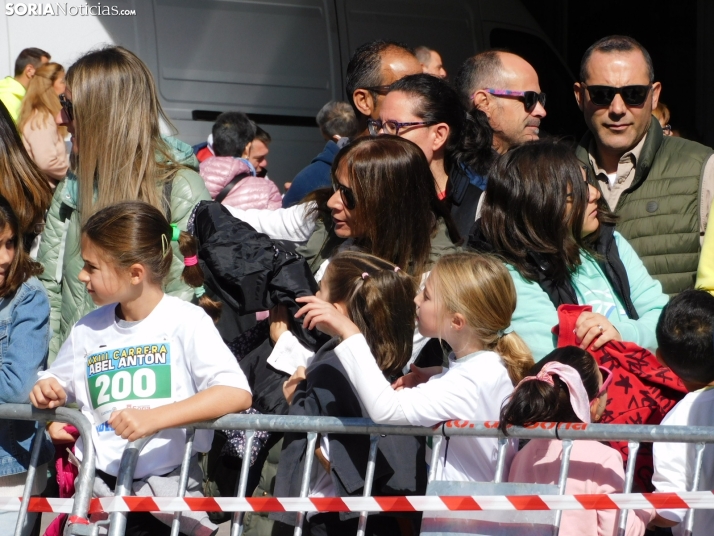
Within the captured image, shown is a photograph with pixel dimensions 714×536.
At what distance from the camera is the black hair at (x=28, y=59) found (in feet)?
22.4

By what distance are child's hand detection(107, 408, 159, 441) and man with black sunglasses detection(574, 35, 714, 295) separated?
214cm

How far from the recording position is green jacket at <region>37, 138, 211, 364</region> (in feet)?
12.0

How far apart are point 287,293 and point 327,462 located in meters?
0.62

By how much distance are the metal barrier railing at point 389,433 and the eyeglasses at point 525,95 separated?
2379 millimetres

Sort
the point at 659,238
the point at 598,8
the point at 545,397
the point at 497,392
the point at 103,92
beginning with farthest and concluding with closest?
the point at 598,8
the point at 659,238
the point at 103,92
the point at 497,392
the point at 545,397

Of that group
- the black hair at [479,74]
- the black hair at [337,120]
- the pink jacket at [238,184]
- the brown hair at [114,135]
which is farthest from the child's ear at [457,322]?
the black hair at [337,120]

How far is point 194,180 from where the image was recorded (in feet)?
12.2

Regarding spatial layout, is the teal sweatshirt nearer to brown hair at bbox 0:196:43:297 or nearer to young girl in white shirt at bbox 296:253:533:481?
young girl in white shirt at bbox 296:253:533:481

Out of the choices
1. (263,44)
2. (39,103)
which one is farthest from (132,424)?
(263,44)

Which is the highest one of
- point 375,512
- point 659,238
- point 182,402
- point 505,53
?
point 505,53

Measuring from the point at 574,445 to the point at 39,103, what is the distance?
402 cm

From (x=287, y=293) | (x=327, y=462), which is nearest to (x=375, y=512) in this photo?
(x=327, y=462)

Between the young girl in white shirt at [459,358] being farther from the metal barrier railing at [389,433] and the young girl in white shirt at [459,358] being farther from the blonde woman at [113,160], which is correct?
the blonde woman at [113,160]

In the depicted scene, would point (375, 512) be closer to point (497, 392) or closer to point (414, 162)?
point (497, 392)
